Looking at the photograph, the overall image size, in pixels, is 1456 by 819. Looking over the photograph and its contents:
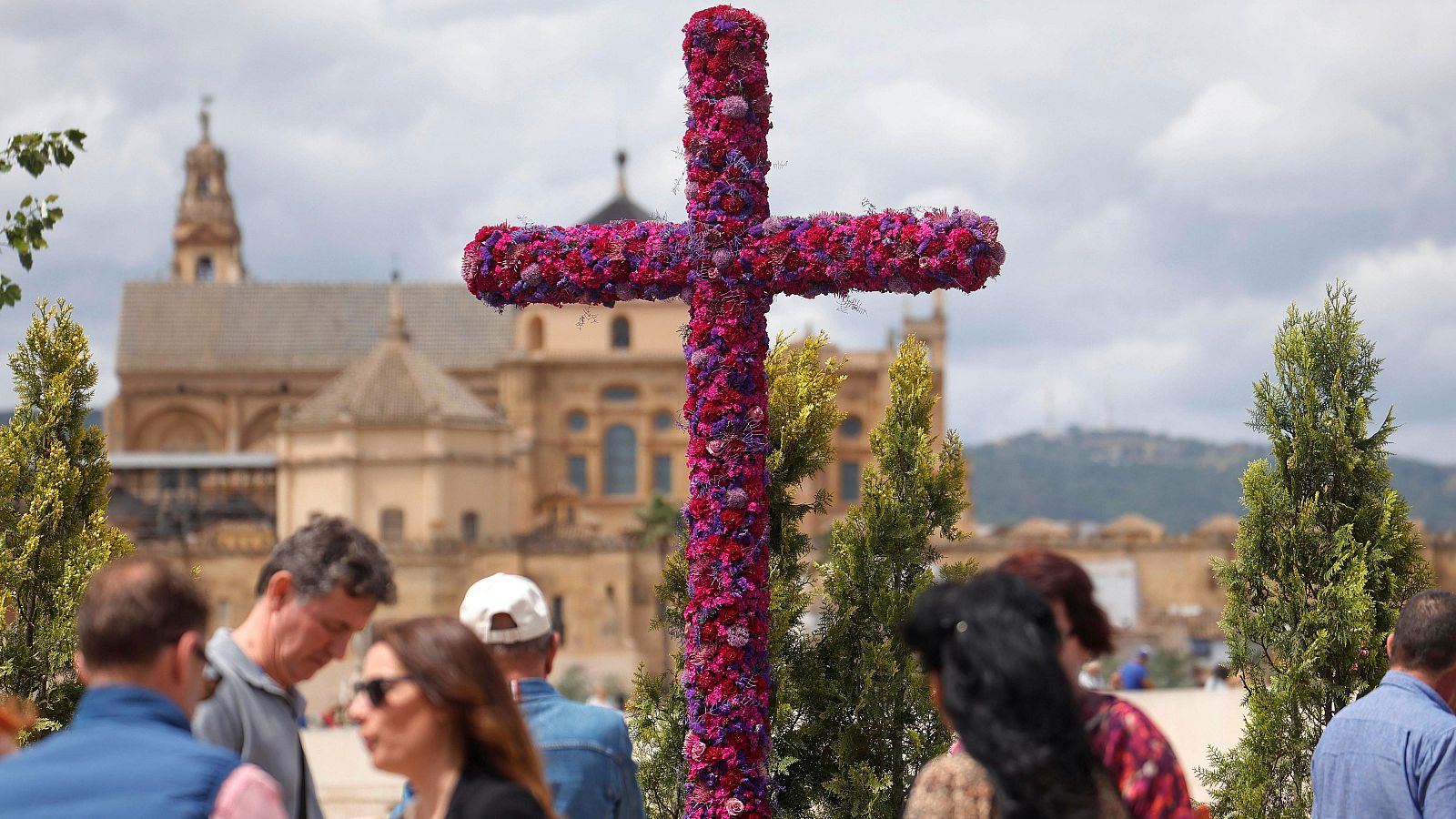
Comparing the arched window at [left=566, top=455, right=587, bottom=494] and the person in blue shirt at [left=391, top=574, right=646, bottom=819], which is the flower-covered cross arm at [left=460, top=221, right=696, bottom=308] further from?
the arched window at [left=566, top=455, right=587, bottom=494]

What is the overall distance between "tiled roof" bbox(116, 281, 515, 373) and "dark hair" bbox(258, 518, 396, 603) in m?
66.3

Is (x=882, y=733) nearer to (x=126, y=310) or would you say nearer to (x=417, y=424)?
(x=417, y=424)

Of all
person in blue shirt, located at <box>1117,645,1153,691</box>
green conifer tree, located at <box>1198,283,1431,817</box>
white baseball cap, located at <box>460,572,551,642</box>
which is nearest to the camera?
white baseball cap, located at <box>460,572,551,642</box>

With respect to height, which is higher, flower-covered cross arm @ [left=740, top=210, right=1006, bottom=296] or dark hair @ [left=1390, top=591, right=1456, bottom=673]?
flower-covered cross arm @ [left=740, top=210, right=1006, bottom=296]

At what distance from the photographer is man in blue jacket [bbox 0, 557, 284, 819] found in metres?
3.76

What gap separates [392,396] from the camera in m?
59.6

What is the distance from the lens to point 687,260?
28.1ft

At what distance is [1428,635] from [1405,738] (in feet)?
1.25

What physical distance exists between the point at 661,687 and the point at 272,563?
5729mm

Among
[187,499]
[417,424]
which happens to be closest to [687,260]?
[417,424]

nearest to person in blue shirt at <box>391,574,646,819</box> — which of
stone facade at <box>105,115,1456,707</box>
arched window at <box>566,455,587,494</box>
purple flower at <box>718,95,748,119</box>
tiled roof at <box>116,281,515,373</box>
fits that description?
purple flower at <box>718,95,748,119</box>

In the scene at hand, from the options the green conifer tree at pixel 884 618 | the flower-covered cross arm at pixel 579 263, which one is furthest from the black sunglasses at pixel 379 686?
the green conifer tree at pixel 884 618

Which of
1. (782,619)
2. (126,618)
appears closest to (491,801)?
(126,618)

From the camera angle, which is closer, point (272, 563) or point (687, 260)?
point (272, 563)
